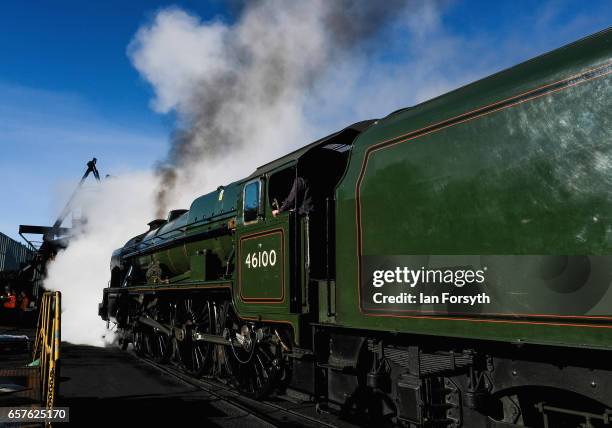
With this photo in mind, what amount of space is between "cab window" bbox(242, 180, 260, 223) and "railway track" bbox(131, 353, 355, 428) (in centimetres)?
275

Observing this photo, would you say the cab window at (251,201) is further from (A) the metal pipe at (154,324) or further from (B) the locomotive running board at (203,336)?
(A) the metal pipe at (154,324)

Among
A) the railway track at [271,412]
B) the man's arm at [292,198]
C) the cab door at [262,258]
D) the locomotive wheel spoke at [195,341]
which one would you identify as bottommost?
the railway track at [271,412]

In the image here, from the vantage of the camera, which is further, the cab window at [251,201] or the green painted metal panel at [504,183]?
the cab window at [251,201]

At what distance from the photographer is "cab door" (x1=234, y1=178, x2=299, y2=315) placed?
629 cm

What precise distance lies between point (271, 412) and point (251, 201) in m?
3.05

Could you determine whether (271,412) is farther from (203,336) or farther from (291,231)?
(291,231)

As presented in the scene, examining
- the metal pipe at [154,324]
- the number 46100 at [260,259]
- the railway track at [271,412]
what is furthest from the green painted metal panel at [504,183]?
the metal pipe at [154,324]

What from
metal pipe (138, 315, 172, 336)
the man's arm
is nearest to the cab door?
the man's arm

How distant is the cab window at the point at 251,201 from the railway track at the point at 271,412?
275 cm

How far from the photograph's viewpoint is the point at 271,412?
22.9 ft

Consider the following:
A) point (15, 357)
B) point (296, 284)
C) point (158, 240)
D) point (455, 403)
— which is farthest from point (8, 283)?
point (455, 403)

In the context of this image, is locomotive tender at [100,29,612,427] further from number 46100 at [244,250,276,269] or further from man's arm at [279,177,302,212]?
man's arm at [279,177,302,212]

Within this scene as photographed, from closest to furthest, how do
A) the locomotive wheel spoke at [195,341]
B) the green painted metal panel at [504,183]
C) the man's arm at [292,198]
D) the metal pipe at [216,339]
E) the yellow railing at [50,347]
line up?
1. the green painted metal panel at [504,183]
2. the yellow railing at [50,347]
3. the man's arm at [292,198]
4. the metal pipe at [216,339]
5. the locomotive wheel spoke at [195,341]

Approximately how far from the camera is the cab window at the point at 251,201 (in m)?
7.15
